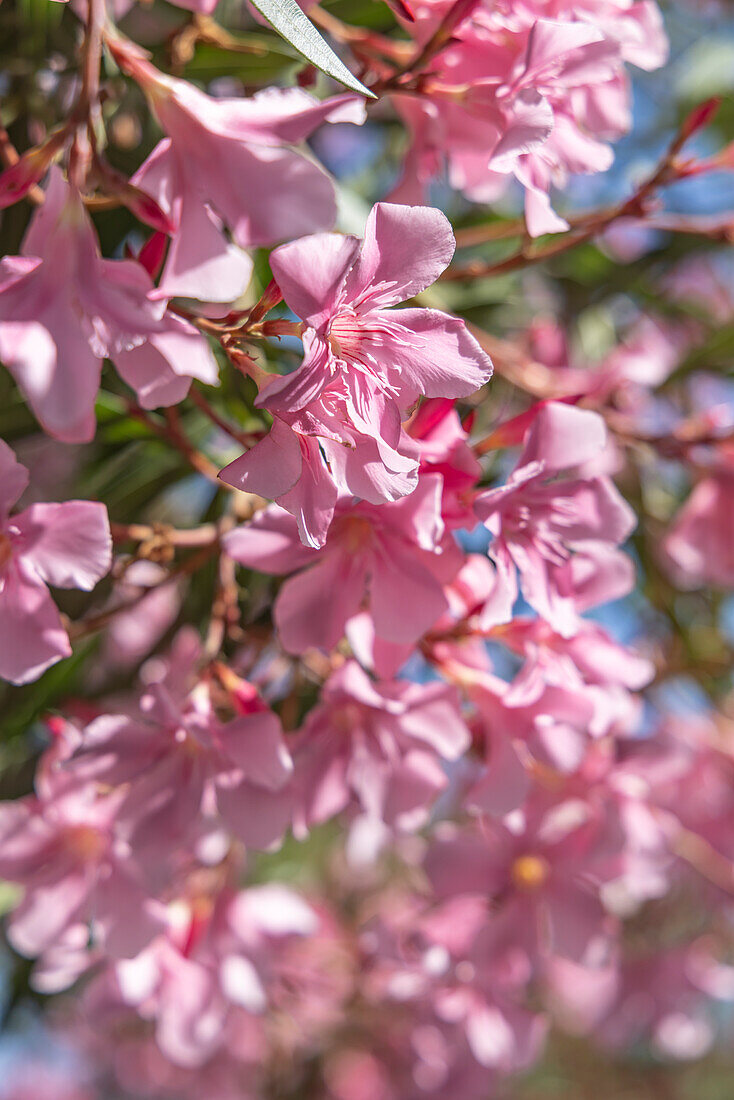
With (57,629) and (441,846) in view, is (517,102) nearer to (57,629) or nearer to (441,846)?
(57,629)

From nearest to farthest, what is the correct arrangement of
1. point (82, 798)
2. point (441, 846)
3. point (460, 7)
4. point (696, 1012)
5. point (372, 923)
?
point (460, 7) < point (82, 798) < point (441, 846) < point (372, 923) < point (696, 1012)

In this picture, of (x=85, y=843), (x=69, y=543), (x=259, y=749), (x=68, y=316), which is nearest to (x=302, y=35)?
(x=68, y=316)

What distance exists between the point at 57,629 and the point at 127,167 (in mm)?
464

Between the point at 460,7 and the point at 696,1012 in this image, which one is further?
the point at 696,1012

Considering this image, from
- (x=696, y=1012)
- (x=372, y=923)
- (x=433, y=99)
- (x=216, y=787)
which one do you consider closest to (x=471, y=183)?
(x=433, y=99)

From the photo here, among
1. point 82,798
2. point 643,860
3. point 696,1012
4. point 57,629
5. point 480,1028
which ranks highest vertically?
point 57,629

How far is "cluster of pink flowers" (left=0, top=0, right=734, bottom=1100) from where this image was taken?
0.50 m

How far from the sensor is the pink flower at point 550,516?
613 mm

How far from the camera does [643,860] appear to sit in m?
0.98

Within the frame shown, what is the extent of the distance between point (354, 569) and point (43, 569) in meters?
0.19

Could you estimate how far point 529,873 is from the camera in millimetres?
1006

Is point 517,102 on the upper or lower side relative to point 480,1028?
upper

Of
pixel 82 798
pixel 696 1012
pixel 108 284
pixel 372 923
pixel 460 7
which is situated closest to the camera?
pixel 108 284

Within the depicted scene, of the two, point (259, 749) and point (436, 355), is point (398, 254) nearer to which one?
point (436, 355)
